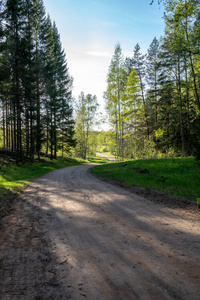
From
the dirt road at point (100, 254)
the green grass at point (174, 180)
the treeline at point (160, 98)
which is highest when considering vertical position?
the treeline at point (160, 98)

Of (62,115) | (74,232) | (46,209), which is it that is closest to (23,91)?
(62,115)

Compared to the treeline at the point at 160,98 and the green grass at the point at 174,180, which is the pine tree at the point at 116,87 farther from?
the green grass at the point at 174,180

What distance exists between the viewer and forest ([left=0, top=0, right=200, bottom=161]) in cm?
1366

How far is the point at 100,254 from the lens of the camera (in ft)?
9.58

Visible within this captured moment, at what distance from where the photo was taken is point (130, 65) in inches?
1035

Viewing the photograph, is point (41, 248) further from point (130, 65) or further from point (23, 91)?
point (130, 65)

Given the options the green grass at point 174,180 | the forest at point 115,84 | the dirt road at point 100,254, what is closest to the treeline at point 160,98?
the forest at point 115,84

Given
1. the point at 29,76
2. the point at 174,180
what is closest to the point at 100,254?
the point at 174,180

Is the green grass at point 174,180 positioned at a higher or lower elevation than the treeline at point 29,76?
lower

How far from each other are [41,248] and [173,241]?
2.60 metres

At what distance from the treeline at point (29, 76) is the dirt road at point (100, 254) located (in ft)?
37.6

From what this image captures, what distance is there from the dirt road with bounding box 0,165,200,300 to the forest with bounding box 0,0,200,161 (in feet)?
19.8

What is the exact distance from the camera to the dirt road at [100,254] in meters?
2.13

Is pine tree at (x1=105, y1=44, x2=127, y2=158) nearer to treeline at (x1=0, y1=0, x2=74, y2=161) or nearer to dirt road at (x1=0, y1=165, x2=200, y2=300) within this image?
treeline at (x1=0, y1=0, x2=74, y2=161)
